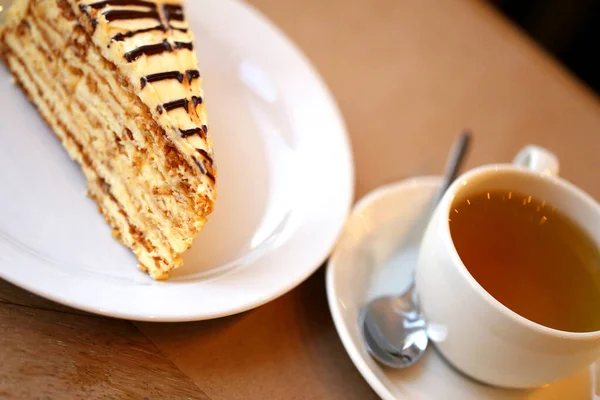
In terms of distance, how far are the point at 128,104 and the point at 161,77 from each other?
0.32 ft

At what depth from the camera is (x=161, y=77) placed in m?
1.07

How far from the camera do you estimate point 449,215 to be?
0.95 m

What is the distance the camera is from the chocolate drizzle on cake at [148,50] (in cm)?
107

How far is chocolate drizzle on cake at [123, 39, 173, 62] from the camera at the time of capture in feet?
3.51

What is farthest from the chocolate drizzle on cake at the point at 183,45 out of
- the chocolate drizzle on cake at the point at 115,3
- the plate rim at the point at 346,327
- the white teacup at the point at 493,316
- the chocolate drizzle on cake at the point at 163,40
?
the white teacup at the point at 493,316

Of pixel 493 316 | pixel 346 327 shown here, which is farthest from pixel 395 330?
pixel 493 316

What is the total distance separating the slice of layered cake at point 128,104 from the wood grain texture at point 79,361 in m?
0.14

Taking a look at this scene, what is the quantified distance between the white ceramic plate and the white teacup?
218 mm

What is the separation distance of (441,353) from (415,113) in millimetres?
772

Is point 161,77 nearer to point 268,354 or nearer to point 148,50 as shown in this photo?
point 148,50

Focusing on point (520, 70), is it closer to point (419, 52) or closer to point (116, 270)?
point (419, 52)

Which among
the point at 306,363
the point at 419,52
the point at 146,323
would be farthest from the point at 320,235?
the point at 419,52

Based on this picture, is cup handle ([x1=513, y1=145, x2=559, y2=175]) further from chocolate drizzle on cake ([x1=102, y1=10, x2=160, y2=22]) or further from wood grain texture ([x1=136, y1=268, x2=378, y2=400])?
chocolate drizzle on cake ([x1=102, y1=10, x2=160, y2=22])

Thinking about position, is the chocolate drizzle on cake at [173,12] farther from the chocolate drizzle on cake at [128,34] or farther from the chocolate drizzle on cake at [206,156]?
the chocolate drizzle on cake at [206,156]
